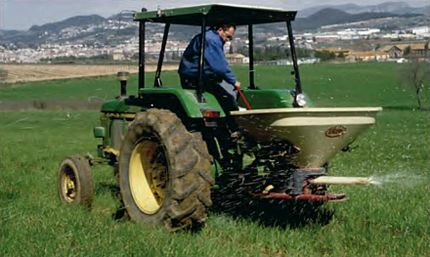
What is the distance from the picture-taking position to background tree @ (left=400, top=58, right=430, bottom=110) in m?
56.5

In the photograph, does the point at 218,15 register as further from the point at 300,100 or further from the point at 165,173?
the point at 165,173

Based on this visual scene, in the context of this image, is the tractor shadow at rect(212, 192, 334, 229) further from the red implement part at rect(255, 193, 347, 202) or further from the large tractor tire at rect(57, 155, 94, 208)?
the large tractor tire at rect(57, 155, 94, 208)

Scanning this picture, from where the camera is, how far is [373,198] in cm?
807

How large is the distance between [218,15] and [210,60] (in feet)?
2.74

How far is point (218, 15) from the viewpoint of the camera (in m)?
7.64

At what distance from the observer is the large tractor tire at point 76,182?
331 inches

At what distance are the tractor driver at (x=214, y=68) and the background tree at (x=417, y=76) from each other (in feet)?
167

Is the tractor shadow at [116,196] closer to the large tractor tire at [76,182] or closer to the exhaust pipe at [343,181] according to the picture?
the large tractor tire at [76,182]

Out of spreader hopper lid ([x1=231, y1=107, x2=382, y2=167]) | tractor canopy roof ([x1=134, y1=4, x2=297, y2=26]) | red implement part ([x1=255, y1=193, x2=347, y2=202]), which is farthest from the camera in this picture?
tractor canopy roof ([x1=134, y1=4, x2=297, y2=26])

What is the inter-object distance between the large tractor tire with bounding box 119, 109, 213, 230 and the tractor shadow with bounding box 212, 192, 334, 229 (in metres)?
0.77

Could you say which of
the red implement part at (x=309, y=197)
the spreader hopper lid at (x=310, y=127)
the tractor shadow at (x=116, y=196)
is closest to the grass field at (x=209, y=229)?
the tractor shadow at (x=116, y=196)

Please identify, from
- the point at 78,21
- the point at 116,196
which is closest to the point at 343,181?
the point at 116,196

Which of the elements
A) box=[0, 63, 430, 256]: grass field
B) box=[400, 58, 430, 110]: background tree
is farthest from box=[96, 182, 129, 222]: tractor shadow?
box=[400, 58, 430, 110]: background tree

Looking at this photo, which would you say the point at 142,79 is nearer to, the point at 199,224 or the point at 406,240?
the point at 199,224
